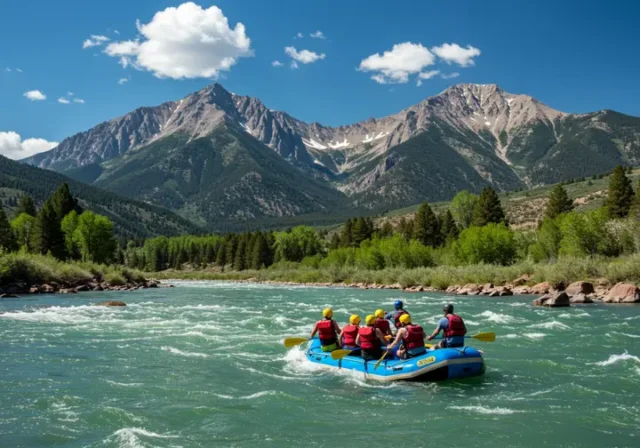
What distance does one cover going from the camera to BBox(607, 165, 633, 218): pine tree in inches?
2859

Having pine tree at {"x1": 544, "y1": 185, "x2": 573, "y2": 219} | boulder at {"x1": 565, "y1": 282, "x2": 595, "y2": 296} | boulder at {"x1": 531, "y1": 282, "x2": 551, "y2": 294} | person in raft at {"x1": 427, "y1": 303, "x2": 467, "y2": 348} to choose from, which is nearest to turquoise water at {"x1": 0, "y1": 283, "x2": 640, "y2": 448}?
person in raft at {"x1": 427, "y1": 303, "x2": 467, "y2": 348}

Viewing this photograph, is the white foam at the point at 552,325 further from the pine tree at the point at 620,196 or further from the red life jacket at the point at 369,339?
the pine tree at the point at 620,196

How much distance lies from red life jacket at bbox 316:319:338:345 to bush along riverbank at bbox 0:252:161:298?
36.4m

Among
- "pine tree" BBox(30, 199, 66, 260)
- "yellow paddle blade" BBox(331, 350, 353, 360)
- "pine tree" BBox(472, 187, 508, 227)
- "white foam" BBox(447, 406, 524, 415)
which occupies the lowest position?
"white foam" BBox(447, 406, 524, 415)

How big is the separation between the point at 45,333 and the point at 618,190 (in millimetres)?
74468

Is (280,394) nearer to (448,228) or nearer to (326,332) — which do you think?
(326,332)

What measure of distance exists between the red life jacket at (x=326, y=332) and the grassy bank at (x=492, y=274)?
32.4 metres

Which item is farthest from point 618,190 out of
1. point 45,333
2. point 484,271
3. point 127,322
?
point 45,333

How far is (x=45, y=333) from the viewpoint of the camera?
23891mm

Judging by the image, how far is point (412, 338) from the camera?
1573 centimetres

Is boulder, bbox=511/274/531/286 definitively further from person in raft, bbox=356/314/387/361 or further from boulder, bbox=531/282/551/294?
person in raft, bbox=356/314/387/361

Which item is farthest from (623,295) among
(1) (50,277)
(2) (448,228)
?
(2) (448,228)

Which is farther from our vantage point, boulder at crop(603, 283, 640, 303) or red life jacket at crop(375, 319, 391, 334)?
boulder at crop(603, 283, 640, 303)

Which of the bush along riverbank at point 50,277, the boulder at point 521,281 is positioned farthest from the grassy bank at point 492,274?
the bush along riverbank at point 50,277
